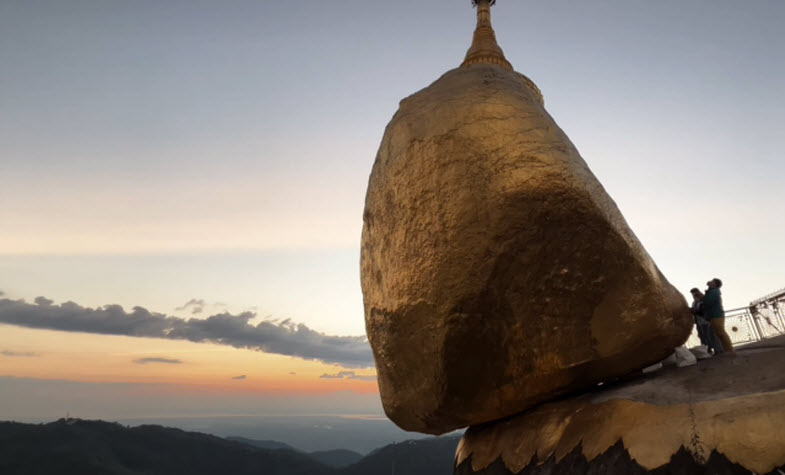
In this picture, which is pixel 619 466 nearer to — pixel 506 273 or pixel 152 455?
pixel 506 273

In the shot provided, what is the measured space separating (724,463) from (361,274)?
4.20 metres

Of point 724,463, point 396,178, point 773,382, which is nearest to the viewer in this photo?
point 724,463

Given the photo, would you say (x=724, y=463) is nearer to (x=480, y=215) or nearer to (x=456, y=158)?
(x=480, y=215)

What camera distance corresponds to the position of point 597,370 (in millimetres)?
4875

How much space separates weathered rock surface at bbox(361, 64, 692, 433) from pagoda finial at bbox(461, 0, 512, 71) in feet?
12.9

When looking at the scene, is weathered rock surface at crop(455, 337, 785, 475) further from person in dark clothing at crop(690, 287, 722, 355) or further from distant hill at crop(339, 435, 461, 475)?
distant hill at crop(339, 435, 461, 475)

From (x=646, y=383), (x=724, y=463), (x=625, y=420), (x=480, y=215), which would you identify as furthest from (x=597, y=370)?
(x=480, y=215)

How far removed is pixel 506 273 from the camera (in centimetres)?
455

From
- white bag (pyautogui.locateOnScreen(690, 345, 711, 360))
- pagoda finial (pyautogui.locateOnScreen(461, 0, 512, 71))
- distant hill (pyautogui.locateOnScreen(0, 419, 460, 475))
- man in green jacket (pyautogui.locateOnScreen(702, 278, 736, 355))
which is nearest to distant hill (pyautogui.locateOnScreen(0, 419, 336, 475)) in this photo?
distant hill (pyautogui.locateOnScreen(0, 419, 460, 475))

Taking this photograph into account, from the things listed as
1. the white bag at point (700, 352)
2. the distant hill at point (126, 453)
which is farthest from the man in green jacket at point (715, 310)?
the distant hill at point (126, 453)

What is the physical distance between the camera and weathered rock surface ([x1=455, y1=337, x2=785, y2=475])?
3170mm

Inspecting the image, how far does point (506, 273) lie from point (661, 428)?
1.78 metres

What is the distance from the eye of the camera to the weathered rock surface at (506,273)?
4.53 meters

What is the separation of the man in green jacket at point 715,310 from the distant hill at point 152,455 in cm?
10789
